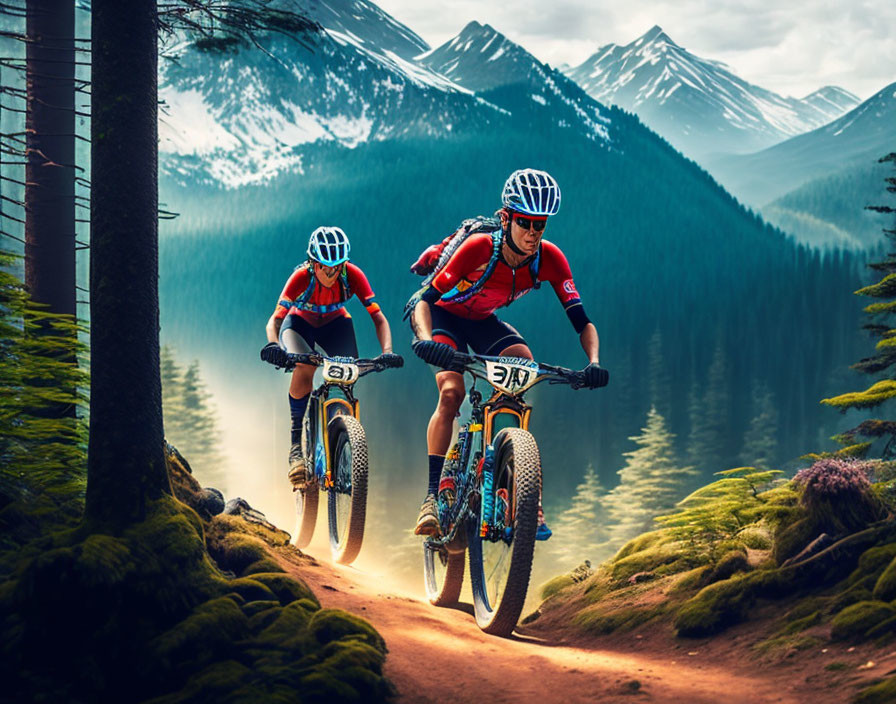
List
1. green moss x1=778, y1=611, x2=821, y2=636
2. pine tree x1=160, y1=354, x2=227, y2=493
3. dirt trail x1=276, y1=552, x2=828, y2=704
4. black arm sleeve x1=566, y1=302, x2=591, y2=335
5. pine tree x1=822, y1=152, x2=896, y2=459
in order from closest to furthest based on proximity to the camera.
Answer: dirt trail x1=276, y1=552, x2=828, y2=704 < green moss x1=778, y1=611, x2=821, y2=636 < black arm sleeve x1=566, y1=302, x2=591, y2=335 < pine tree x1=822, y1=152, x2=896, y2=459 < pine tree x1=160, y1=354, x2=227, y2=493

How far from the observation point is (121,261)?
7.85 m

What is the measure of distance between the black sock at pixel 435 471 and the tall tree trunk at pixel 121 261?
8.63 ft

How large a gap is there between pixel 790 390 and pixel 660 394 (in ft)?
53.1

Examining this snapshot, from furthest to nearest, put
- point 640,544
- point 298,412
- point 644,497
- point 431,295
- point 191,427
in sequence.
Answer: point 191,427 → point 644,497 → point 298,412 → point 640,544 → point 431,295

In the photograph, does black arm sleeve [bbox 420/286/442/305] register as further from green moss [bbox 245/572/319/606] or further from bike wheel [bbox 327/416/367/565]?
green moss [bbox 245/572/319/606]

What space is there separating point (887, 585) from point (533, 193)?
4476mm

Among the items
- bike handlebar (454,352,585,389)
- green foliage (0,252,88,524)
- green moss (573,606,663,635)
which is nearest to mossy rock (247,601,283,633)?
green foliage (0,252,88,524)

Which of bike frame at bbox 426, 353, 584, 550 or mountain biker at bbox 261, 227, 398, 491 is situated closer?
bike frame at bbox 426, 353, 584, 550

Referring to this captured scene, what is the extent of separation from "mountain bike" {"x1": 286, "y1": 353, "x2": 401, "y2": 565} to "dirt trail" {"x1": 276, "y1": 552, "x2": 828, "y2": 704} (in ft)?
6.74

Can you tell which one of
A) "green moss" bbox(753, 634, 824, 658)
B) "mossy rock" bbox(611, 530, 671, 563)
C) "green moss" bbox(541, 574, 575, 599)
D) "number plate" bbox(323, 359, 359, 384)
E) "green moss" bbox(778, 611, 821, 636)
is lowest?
"green moss" bbox(541, 574, 575, 599)

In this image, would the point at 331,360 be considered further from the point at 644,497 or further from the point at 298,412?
the point at 644,497

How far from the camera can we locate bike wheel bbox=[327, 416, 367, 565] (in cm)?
1078

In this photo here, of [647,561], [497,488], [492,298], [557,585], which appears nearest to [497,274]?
[492,298]

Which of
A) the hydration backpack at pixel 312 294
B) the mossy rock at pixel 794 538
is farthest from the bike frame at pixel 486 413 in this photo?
the hydration backpack at pixel 312 294
